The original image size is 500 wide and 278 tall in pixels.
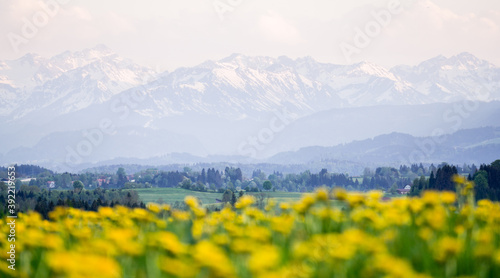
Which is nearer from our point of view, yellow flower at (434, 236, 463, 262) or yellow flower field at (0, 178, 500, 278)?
yellow flower field at (0, 178, 500, 278)

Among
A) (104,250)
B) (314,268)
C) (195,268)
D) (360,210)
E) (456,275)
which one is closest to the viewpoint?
(195,268)

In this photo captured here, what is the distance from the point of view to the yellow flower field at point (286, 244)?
6.13 metres

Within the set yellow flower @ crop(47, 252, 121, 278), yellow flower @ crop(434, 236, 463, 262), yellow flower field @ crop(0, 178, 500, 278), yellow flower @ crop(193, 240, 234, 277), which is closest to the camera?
yellow flower @ crop(47, 252, 121, 278)

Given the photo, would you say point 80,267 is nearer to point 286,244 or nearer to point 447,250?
point 447,250

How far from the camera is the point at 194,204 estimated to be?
1115 cm

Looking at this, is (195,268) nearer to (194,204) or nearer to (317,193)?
(317,193)

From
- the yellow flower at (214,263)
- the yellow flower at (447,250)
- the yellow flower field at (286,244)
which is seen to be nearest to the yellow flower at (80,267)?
the yellow flower field at (286,244)

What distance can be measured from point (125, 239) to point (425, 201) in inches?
192

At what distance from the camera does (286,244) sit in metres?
9.61

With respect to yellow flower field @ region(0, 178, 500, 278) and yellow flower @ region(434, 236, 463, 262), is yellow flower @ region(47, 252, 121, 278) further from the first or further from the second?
yellow flower @ region(434, 236, 463, 262)

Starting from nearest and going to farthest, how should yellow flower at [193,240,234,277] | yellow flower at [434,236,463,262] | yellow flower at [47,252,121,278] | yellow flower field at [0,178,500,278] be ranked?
1. yellow flower at [47,252,121,278]
2. yellow flower at [193,240,234,277]
3. yellow flower field at [0,178,500,278]
4. yellow flower at [434,236,463,262]

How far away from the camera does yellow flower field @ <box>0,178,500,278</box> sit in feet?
20.1

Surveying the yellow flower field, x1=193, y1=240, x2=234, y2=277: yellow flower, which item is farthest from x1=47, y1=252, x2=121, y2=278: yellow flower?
x1=193, y1=240, x2=234, y2=277: yellow flower

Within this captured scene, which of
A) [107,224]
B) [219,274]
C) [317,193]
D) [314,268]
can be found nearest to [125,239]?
[219,274]
